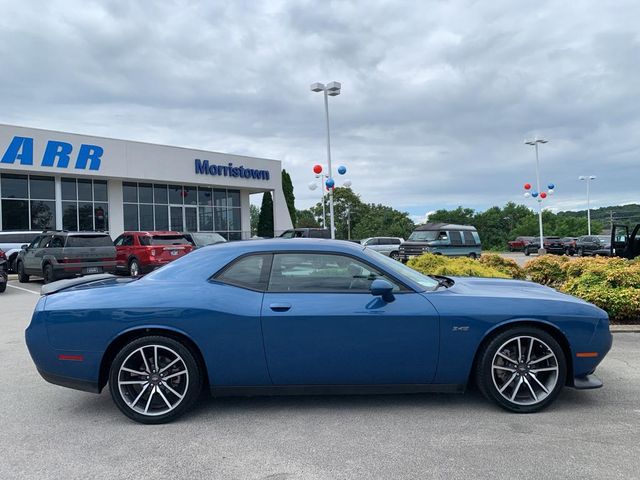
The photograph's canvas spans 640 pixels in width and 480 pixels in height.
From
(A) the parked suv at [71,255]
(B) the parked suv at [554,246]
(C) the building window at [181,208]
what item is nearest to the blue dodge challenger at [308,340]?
(A) the parked suv at [71,255]

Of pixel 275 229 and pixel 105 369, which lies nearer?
pixel 105 369

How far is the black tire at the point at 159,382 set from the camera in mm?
4023

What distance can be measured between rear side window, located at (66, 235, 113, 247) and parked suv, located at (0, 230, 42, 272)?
5.87 meters

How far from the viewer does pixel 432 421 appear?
3975 mm

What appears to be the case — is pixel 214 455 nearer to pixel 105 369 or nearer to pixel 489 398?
pixel 105 369

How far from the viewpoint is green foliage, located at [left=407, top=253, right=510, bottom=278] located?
9.20m

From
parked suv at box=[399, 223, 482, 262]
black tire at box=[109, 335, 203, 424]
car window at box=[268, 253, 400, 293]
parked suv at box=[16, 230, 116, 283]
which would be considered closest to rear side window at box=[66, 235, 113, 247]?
parked suv at box=[16, 230, 116, 283]

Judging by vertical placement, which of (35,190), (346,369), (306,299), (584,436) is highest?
(35,190)

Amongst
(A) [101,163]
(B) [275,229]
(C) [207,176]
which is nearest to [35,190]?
(A) [101,163]

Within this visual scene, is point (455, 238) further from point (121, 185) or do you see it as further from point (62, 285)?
point (62, 285)

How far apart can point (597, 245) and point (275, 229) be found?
848 inches

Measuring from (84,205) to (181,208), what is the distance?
18.0 ft

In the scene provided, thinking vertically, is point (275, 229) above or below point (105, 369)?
above

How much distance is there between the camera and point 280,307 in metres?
4.01
